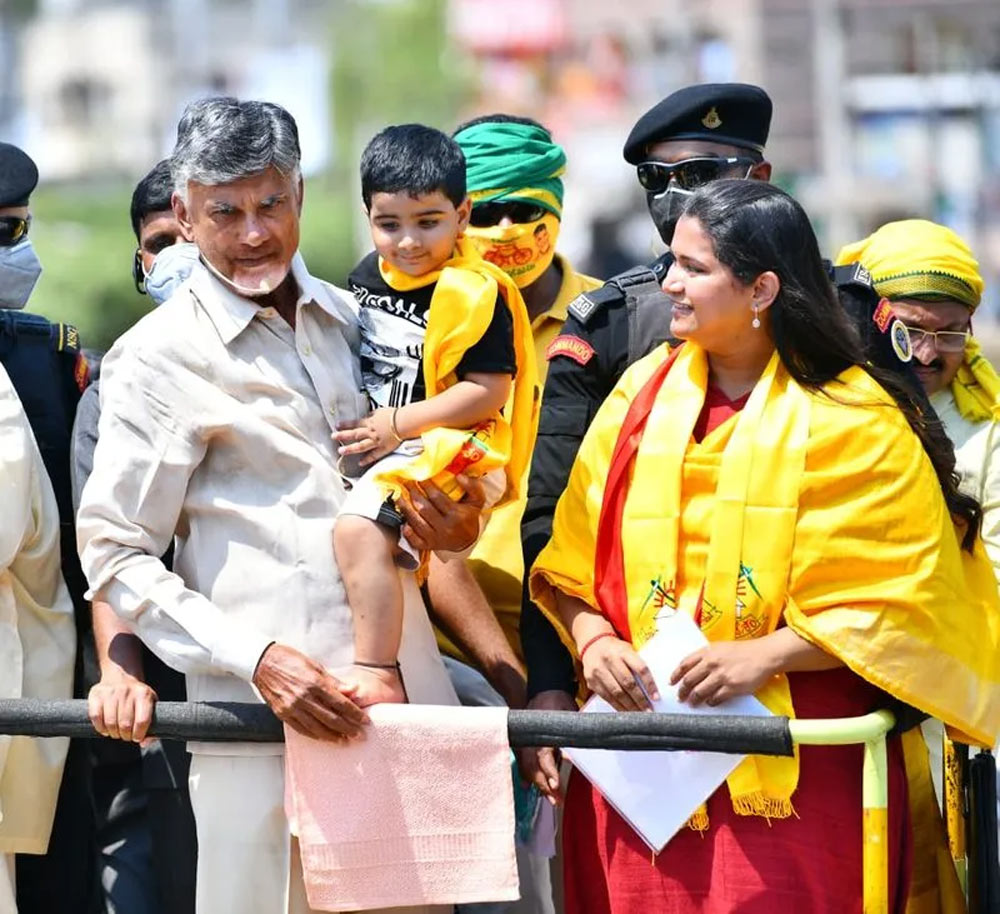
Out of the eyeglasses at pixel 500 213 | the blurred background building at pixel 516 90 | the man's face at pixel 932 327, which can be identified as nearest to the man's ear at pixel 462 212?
the eyeglasses at pixel 500 213

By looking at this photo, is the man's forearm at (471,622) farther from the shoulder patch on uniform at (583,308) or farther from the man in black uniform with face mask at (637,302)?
the shoulder patch on uniform at (583,308)

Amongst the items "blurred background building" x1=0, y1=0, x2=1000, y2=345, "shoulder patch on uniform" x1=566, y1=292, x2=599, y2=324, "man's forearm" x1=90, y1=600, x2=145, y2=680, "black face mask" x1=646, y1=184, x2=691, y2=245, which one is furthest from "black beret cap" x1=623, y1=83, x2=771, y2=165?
"blurred background building" x1=0, y1=0, x2=1000, y2=345

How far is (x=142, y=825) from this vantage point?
4875 millimetres

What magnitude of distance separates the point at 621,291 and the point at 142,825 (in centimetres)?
167

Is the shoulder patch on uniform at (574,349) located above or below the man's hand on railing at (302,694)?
above

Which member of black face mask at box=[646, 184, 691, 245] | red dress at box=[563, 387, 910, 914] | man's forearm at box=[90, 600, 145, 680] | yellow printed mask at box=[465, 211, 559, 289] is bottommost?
red dress at box=[563, 387, 910, 914]

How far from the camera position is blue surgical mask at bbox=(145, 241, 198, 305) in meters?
4.66

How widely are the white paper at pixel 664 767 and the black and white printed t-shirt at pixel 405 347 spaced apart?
2.32 feet

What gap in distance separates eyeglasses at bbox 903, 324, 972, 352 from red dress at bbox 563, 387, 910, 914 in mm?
1238

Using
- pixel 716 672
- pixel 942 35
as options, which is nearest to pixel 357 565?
Answer: pixel 716 672

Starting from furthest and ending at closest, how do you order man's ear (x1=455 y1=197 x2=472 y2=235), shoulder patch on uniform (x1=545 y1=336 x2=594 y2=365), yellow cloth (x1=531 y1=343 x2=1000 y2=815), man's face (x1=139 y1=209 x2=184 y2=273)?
man's face (x1=139 y1=209 x2=184 y2=273), shoulder patch on uniform (x1=545 y1=336 x2=594 y2=365), man's ear (x1=455 y1=197 x2=472 y2=235), yellow cloth (x1=531 y1=343 x2=1000 y2=815)

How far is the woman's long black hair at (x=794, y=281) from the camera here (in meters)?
4.06

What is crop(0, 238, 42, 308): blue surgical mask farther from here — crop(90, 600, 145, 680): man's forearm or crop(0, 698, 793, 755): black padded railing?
crop(0, 698, 793, 755): black padded railing

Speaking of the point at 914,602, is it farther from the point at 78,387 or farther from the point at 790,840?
Answer: the point at 78,387
